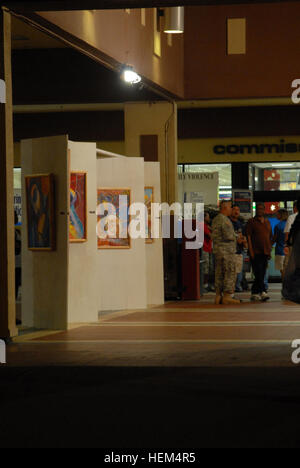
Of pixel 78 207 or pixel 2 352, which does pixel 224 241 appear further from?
pixel 2 352

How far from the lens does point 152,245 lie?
18953 mm

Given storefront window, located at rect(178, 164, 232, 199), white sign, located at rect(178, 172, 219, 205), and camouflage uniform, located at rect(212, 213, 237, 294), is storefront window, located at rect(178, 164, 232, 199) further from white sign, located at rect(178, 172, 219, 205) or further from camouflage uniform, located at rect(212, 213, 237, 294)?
camouflage uniform, located at rect(212, 213, 237, 294)

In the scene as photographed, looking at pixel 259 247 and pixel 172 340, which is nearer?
pixel 172 340

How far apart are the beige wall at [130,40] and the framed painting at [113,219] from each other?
241cm

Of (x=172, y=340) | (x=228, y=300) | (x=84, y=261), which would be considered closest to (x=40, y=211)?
(x=84, y=261)

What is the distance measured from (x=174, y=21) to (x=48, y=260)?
25.0ft

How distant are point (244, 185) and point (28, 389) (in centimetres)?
1942

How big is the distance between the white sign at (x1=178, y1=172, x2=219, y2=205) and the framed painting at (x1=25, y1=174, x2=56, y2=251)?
424 inches

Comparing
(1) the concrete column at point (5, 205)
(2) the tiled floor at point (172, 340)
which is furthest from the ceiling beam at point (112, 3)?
(2) the tiled floor at point (172, 340)

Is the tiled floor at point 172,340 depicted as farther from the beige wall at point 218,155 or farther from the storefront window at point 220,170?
the beige wall at point 218,155

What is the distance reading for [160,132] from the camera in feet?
72.7

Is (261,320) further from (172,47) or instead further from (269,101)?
(269,101)

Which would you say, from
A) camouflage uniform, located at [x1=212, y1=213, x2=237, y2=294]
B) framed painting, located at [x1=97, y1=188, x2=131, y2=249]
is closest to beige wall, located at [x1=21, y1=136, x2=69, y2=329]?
framed painting, located at [x1=97, y1=188, x2=131, y2=249]

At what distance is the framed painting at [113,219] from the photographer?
1758 centimetres
